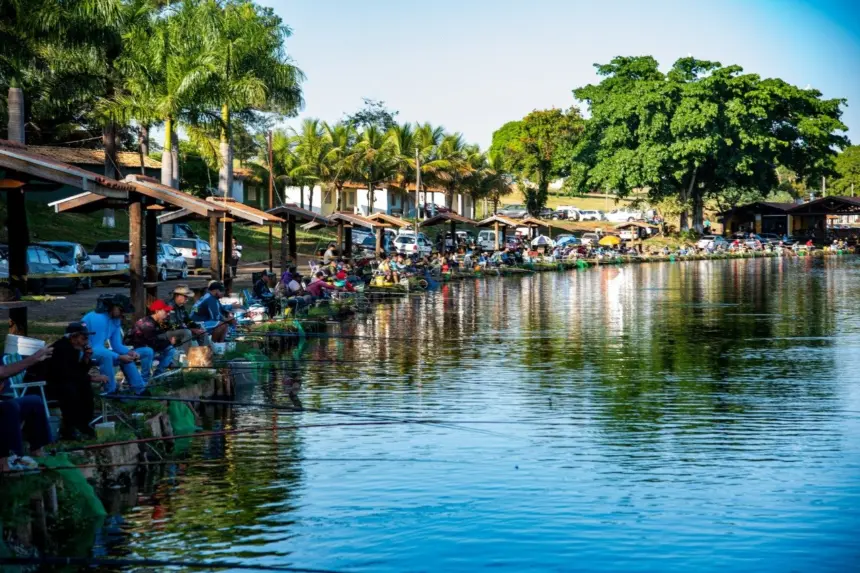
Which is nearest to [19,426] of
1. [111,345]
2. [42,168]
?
[111,345]

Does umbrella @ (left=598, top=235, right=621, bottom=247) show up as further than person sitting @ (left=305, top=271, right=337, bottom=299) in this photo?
Yes

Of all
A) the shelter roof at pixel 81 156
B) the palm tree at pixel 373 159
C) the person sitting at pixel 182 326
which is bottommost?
the person sitting at pixel 182 326

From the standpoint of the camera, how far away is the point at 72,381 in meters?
12.2

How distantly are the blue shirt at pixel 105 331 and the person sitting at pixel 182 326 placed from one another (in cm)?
298

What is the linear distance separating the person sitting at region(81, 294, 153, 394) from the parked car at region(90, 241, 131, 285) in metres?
24.4

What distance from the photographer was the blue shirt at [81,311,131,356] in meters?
14.1

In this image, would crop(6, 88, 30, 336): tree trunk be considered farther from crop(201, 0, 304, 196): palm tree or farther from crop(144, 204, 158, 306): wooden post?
Result: crop(201, 0, 304, 196): palm tree

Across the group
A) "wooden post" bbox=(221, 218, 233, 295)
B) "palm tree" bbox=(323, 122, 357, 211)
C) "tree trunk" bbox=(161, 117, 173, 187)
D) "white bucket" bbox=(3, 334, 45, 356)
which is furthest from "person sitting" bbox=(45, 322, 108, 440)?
"palm tree" bbox=(323, 122, 357, 211)

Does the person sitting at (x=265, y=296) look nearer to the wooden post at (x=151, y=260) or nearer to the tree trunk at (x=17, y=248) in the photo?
the wooden post at (x=151, y=260)

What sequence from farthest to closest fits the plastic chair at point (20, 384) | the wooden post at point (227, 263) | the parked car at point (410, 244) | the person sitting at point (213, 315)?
the parked car at point (410, 244), the wooden post at point (227, 263), the person sitting at point (213, 315), the plastic chair at point (20, 384)

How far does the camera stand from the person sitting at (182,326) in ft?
59.2

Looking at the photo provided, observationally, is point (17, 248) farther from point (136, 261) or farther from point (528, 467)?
point (528, 467)

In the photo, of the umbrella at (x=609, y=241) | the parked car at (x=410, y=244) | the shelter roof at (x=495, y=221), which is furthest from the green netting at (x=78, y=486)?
the umbrella at (x=609, y=241)

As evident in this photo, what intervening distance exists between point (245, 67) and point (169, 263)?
10843 millimetres
